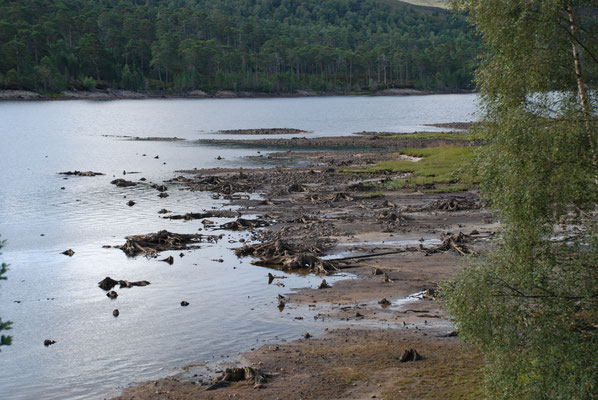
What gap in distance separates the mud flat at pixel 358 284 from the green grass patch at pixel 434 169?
1535 millimetres

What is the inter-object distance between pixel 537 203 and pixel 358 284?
15686mm

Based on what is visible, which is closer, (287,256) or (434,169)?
(287,256)

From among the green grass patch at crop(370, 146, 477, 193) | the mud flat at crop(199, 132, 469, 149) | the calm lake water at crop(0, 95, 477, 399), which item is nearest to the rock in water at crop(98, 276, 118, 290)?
the calm lake water at crop(0, 95, 477, 399)

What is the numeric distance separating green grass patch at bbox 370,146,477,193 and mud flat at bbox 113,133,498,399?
5.04 ft

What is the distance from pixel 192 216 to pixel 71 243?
960 centimetres

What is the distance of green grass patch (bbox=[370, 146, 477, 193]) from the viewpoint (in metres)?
61.1

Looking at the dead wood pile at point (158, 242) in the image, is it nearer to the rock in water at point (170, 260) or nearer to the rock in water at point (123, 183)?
the rock in water at point (170, 260)

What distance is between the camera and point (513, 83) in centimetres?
2061

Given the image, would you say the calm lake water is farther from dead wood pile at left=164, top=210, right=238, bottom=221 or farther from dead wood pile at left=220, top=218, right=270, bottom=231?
dead wood pile at left=220, top=218, right=270, bottom=231

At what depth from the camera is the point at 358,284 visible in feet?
107

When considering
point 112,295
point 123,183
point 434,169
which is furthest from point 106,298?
point 434,169

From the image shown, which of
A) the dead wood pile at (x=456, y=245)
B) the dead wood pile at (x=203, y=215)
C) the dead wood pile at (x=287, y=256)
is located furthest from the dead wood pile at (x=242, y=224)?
the dead wood pile at (x=456, y=245)

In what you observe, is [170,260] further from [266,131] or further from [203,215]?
[266,131]

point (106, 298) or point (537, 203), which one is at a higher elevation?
point (537, 203)
